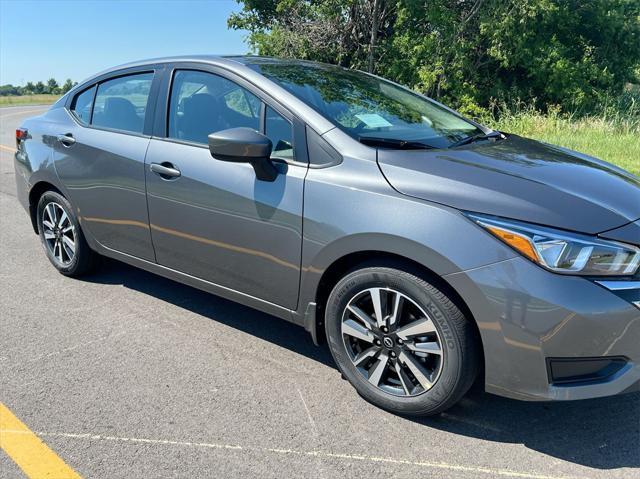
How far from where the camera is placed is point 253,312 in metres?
3.98

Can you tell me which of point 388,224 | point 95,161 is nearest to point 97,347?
point 95,161

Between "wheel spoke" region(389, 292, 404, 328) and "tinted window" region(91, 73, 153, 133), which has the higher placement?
"tinted window" region(91, 73, 153, 133)

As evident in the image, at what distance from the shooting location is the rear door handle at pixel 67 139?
418cm

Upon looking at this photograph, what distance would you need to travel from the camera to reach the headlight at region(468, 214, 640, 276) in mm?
2262

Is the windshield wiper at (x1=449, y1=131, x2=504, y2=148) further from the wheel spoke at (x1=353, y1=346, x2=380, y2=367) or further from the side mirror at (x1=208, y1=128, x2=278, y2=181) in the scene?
the wheel spoke at (x1=353, y1=346, x2=380, y2=367)

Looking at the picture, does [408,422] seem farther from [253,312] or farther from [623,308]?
[253,312]

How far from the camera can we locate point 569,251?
2.27 meters

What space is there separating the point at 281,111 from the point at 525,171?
1285 millimetres

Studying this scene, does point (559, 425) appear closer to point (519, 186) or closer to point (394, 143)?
point (519, 186)

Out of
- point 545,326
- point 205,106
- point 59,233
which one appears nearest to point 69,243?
point 59,233

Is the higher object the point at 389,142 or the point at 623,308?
the point at 389,142

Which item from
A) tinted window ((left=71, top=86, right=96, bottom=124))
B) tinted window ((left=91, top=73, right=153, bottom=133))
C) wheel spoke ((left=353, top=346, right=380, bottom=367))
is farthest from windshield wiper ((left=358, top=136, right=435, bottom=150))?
tinted window ((left=71, top=86, right=96, bottom=124))

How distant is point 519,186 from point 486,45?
13.9 meters

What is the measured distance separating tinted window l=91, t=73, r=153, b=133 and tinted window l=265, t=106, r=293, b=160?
1.07 metres
